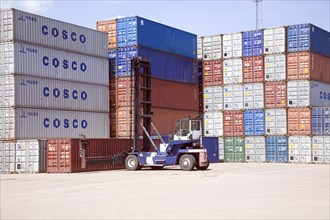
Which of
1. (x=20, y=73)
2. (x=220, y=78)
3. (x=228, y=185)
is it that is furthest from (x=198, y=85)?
(x=228, y=185)

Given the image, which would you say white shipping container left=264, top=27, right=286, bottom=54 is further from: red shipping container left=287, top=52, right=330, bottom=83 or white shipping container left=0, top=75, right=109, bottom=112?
white shipping container left=0, top=75, right=109, bottom=112

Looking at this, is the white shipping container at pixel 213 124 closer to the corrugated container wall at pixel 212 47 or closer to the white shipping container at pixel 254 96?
the white shipping container at pixel 254 96

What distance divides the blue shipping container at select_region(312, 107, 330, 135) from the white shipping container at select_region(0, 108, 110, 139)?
15240 mm

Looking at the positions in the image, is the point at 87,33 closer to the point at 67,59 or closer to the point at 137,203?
the point at 67,59

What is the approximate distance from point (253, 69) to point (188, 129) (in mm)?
13424

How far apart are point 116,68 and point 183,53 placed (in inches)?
277

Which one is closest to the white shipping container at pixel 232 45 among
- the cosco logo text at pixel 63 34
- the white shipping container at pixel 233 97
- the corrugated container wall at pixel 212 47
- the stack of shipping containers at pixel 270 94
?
the stack of shipping containers at pixel 270 94

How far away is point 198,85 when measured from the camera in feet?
145

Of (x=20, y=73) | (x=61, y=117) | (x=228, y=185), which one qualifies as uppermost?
(x=20, y=73)

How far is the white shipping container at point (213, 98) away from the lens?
139 ft

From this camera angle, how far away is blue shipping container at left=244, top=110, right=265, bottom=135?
40.3m

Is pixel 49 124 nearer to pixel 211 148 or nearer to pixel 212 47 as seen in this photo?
pixel 211 148

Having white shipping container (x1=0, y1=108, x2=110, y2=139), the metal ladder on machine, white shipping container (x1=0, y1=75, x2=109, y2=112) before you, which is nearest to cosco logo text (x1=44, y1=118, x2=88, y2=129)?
white shipping container (x1=0, y1=108, x2=110, y2=139)

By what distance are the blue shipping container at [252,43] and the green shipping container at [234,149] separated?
22.7 ft
